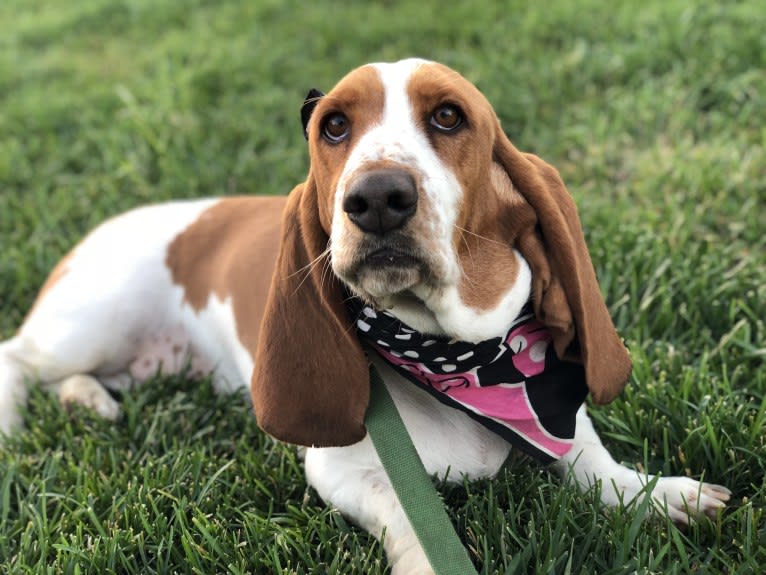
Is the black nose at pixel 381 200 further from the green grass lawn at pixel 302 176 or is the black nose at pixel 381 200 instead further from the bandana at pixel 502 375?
the green grass lawn at pixel 302 176

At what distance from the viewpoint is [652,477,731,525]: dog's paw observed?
8.32 ft

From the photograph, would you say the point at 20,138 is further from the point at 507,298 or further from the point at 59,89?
the point at 507,298

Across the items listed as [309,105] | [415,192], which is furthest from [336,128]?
[415,192]

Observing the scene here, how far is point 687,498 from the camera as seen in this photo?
260cm

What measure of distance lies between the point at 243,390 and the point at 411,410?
1.04 metres

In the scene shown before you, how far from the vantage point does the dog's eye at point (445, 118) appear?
2365 mm

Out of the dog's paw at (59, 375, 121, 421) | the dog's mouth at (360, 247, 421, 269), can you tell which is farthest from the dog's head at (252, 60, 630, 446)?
the dog's paw at (59, 375, 121, 421)

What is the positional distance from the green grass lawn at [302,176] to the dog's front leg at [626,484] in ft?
0.20

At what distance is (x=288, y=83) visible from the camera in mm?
6348

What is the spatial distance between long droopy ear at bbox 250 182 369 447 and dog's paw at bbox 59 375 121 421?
1.20 metres

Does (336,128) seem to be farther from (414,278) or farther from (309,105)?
(414,278)

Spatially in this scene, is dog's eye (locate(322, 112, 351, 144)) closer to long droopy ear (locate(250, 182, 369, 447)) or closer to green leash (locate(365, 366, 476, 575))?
long droopy ear (locate(250, 182, 369, 447))

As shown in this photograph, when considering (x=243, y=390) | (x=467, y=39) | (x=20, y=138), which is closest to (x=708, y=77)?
(x=467, y=39)

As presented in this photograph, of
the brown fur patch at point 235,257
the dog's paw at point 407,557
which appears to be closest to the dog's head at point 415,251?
the dog's paw at point 407,557
